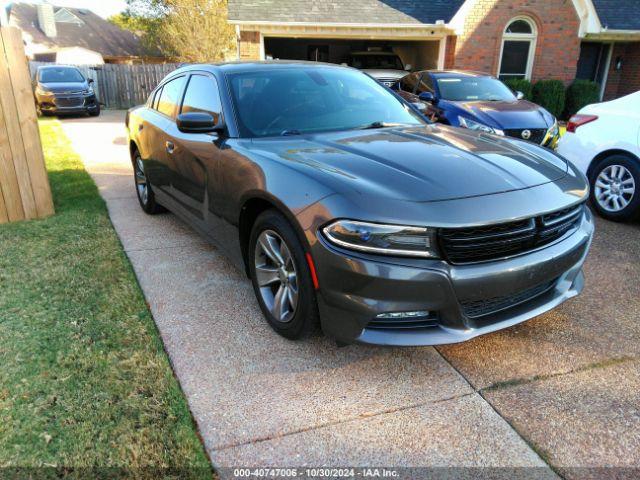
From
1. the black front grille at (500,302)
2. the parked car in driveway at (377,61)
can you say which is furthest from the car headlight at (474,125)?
the parked car in driveway at (377,61)

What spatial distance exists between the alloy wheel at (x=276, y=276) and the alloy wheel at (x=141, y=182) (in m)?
2.93

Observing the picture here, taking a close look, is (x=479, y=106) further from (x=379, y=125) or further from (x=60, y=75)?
(x=60, y=75)

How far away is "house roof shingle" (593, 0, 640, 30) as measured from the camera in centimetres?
1622

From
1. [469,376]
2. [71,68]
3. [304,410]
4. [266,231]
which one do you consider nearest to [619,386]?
[469,376]

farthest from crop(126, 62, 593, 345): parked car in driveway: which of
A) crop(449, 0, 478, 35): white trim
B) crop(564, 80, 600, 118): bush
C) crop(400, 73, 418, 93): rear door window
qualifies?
crop(564, 80, 600, 118): bush

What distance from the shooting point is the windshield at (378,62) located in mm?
16016

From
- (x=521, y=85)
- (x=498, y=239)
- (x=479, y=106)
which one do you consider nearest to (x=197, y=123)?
(x=498, y=239)

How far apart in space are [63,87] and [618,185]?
15.9m

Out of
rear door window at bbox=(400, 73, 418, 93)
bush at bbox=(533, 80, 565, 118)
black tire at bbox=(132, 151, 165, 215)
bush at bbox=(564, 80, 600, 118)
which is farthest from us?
bush at bbox=(564, 80, 600, 118)

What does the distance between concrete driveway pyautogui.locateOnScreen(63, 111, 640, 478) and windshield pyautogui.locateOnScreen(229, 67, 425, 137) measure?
4.24ft

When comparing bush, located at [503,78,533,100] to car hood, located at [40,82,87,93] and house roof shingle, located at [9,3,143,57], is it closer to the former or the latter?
car hood, located at [40,82,87,93]

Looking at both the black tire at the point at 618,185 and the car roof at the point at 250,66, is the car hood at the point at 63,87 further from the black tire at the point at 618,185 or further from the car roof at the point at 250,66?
the black tire at the point at 618,185

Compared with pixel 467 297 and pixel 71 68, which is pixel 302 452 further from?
pixel 71 68

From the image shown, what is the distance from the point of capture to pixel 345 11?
1563 centimetres
